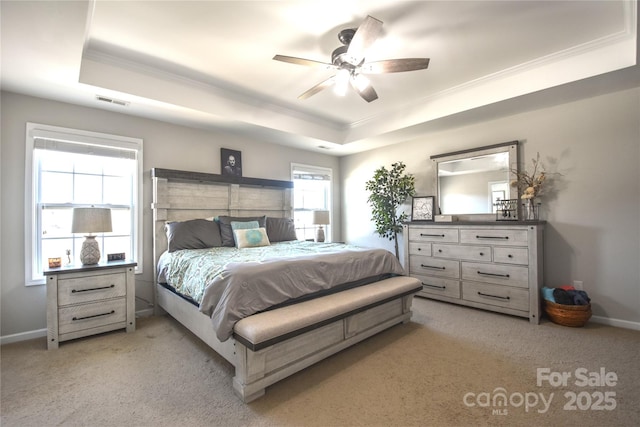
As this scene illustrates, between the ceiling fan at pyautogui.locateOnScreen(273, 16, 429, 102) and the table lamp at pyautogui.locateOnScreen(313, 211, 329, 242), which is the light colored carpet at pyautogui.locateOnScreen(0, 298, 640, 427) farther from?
the ceiling fan at pyautogui.locateOnScreen(273, 16, 429, 102)

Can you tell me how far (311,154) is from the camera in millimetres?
5367

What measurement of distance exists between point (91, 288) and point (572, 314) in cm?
474

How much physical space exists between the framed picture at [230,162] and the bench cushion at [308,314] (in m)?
2.68

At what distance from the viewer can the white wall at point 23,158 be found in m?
2.68

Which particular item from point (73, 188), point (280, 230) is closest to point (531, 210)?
point (280, 230)

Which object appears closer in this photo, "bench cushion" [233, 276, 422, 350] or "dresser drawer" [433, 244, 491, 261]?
"bench cushion" [233, 276, 422, 350]

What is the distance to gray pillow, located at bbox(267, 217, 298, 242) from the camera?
13.1 feet

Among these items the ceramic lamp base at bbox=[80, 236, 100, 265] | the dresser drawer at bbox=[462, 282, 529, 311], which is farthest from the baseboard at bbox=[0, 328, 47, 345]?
the dresser drawer at bbox=[462, 282, 529, 311]

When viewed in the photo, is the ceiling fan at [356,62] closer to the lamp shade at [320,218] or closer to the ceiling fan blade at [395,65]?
the ceiling fan blade at [395,65]

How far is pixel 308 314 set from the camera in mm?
1989

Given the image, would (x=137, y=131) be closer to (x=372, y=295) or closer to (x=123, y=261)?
(x=123, y=261)

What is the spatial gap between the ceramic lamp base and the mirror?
432 centimetres

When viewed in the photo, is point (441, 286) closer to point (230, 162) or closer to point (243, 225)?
point (243, 225)

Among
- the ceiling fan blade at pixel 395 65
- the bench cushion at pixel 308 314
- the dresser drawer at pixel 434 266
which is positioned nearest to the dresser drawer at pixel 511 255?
the dresser drawer at pixel 434 266
